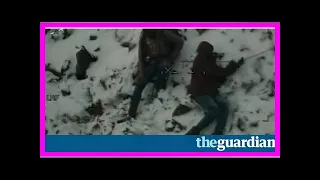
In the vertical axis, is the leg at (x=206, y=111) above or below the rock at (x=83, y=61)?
below

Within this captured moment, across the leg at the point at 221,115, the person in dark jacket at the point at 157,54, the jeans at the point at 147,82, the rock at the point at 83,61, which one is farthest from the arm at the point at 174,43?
the rock at the point at 83,61

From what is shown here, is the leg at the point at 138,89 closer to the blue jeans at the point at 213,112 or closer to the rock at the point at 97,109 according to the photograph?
the rock at the point at 97,109

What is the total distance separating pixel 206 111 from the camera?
405 centimetres

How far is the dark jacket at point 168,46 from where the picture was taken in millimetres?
4012

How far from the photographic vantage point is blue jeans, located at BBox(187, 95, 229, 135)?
405 cm

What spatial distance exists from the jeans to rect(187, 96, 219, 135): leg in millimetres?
265

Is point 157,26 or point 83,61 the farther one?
point 83,61

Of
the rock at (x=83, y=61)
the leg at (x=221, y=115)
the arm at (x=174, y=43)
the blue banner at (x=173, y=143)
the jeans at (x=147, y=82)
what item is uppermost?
the arm at (x=174, y=43)

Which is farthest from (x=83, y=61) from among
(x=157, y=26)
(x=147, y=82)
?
(x=157, y=26)

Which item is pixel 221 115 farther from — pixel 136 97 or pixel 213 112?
pixel 136 97

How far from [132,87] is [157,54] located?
0.89ft

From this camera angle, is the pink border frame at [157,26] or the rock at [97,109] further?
the rock at [97,109]

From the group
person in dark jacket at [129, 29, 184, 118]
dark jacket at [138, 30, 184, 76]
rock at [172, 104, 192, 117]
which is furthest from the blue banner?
dark jacket at [138, 30, 184, 76]

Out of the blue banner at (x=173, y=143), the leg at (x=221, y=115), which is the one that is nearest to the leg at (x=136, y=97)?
the blue banner at (x=173, y=143)
